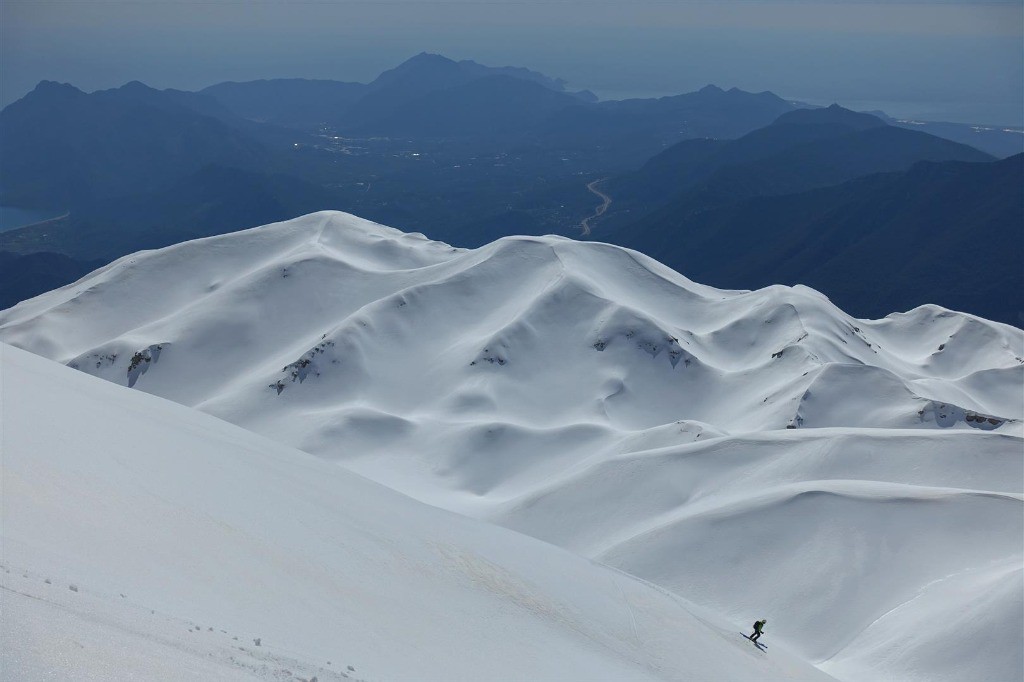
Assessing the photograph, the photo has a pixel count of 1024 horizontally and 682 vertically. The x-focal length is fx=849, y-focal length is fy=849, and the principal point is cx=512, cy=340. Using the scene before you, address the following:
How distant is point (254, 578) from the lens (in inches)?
639

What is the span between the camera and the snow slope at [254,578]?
38.5ft

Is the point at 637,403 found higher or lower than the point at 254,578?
higher

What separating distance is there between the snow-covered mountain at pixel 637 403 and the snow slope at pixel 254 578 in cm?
898

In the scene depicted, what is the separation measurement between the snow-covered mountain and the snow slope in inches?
354

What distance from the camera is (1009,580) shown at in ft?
103

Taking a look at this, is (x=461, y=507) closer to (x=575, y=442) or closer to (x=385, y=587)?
(x=575, y=442)

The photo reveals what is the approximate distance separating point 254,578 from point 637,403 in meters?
62.7

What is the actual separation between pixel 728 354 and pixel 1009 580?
2175 inches

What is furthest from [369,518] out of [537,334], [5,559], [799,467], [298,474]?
[537,334]

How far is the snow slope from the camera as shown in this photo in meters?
11.8

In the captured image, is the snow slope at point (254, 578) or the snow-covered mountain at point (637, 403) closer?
the snow slope at point (254, 578)

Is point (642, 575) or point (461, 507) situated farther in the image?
point (461, 507)

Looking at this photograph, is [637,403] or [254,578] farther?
[637,403]

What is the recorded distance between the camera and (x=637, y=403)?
76812 millimetres
